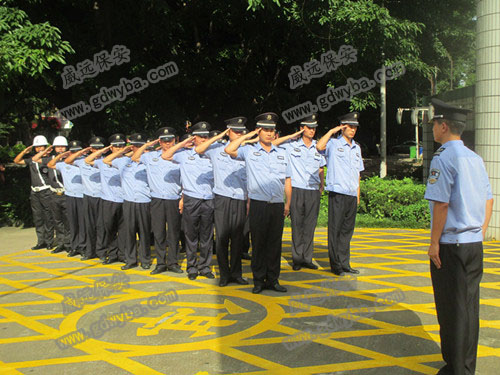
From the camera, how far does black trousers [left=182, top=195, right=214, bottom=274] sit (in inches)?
306

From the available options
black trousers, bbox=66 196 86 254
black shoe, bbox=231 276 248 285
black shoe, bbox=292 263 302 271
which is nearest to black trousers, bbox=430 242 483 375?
black shoe, bbox=231 276 248 285

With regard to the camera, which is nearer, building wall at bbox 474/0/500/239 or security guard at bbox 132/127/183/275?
security guard at bbox 132/127/183/275

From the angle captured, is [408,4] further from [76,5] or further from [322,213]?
[76,5]

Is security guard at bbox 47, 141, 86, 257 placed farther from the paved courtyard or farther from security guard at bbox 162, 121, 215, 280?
security guard at bbox 162, 121, 215, 280

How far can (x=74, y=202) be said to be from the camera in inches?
389

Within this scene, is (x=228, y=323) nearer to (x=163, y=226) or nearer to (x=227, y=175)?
(x=227, y=175)

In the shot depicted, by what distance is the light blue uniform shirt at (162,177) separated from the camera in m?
8.19

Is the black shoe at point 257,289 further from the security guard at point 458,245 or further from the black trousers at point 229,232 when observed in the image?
the security guard at point 458,245

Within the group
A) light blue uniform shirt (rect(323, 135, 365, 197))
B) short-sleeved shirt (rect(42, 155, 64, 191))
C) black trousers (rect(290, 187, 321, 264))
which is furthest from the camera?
short-sleeved shirt (rect(42, 155, 64, 191))

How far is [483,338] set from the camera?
16.8 feet

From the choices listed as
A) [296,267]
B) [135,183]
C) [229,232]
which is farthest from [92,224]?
[296,267]

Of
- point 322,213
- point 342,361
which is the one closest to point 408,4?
point 322,213

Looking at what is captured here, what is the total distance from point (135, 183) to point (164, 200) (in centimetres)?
64

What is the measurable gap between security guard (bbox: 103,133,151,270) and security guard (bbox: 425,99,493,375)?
5.27 metres
